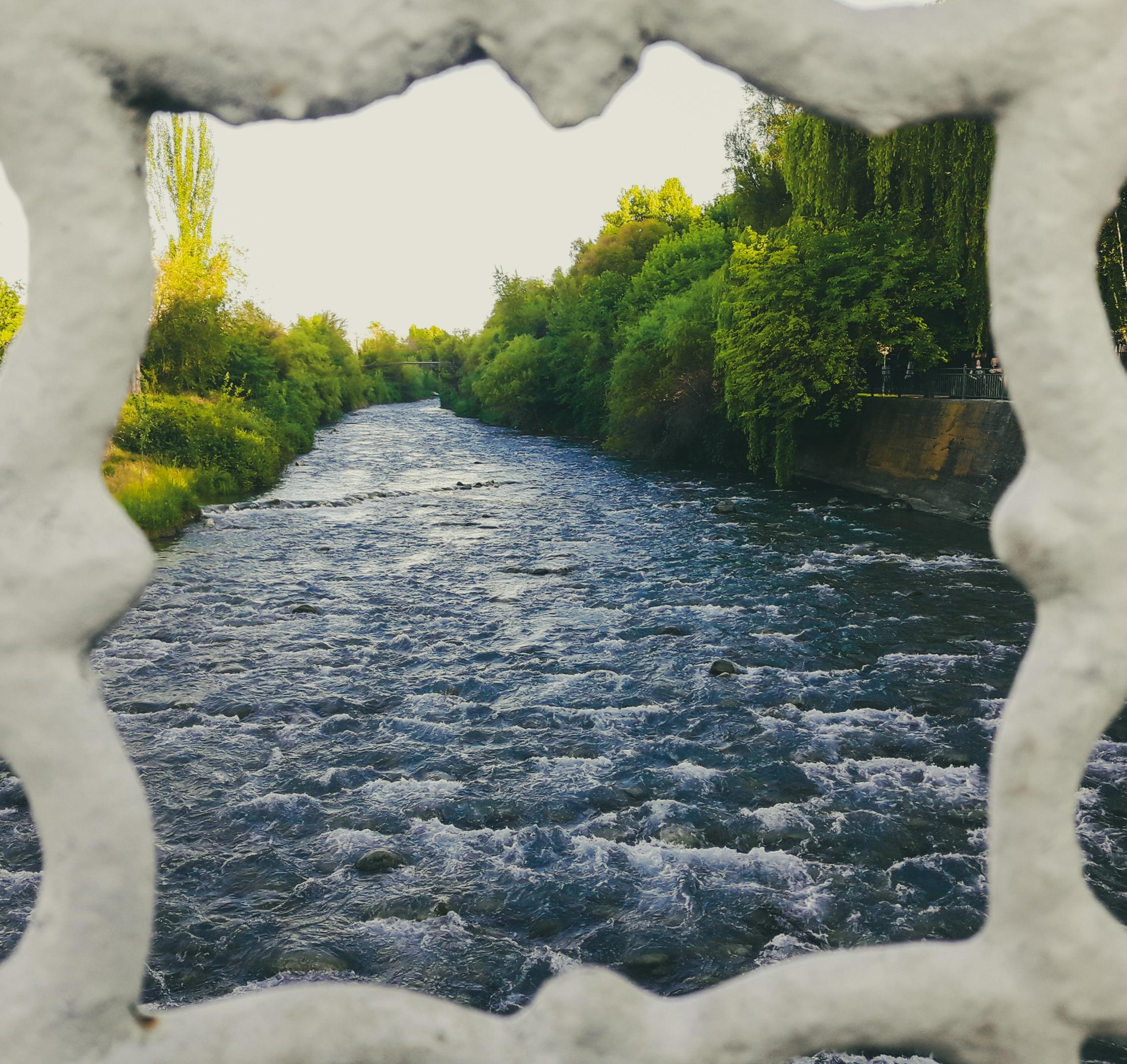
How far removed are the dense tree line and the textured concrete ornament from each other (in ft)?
37.5

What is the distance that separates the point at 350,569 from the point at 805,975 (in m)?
13.9

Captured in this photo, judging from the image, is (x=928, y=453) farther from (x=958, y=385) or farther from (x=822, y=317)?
(x=822, y=317)

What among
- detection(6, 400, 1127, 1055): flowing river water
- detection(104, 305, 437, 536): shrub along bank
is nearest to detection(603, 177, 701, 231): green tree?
detection(104, 305, 437, 536): shrub along bank

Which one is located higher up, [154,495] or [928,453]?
[928,453]

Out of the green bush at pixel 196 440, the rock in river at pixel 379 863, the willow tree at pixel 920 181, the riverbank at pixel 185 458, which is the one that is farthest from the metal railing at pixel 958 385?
the green bush at pixel 196 440

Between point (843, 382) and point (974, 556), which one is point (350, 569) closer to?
point (974, 556)

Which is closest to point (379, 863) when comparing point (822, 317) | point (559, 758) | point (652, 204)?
point (559, 758)

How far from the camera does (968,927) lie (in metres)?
5.81

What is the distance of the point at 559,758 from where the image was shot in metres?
8.23

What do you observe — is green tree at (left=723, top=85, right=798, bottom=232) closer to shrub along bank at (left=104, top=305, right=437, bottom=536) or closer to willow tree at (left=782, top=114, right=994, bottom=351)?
willow tree at (left=782, top=114, right=994, bottom=351)

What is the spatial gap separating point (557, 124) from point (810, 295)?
20.3m

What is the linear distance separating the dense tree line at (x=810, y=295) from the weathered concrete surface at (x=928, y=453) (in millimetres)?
700

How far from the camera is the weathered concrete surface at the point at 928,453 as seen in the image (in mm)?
16578

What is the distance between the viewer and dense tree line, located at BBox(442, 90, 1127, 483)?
1855cm
